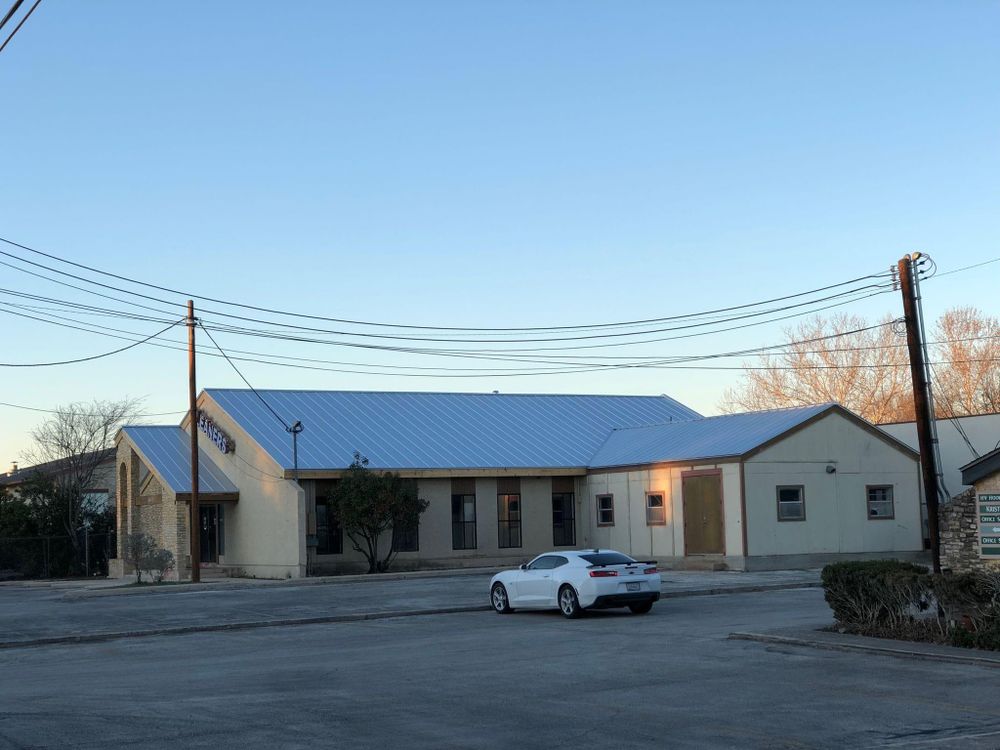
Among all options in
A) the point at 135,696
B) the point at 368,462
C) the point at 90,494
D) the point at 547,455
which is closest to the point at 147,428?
the point at 368,462

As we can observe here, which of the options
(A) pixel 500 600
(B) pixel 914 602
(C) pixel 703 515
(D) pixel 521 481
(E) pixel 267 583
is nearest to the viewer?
(B) pixel 914 602

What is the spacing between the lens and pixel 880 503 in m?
39.2

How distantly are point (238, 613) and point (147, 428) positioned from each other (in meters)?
22.4

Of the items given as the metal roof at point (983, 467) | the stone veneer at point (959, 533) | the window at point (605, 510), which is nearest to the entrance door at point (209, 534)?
the window at point (605, 510)

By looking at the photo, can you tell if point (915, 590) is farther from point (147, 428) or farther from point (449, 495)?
point (147, 428)

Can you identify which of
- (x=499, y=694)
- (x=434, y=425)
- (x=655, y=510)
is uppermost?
(x=434, y=425)

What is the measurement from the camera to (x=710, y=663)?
1608cm

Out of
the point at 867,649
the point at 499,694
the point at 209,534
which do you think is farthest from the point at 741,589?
the point at 209,534

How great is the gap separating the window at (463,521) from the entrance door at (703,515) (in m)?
8.22

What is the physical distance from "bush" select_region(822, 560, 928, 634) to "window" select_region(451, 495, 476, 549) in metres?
25.1

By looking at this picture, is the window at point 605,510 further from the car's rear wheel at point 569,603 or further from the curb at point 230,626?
the car's rear wheel at point 569,603

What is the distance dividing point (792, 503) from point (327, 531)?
50.3 feet

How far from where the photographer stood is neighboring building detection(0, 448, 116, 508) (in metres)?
64.5

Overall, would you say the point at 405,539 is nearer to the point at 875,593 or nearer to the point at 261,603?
the point at 261,603
